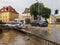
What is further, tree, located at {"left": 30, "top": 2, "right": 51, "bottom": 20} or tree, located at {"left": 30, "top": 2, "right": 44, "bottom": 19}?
tree, located at {"left": 30, "top": 2, "right": 44, "bottom": 19}

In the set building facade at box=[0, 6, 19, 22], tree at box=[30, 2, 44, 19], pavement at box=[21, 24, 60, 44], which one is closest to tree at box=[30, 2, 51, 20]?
tree at box=[30, 2, 44, 19]

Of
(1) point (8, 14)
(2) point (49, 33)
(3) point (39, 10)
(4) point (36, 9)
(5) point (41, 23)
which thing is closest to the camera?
(2) point (49, 33)

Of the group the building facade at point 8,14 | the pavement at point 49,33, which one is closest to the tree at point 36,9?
the building facade at point 8,14

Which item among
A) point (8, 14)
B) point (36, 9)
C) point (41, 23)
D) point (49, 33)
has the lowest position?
point (49, 33)

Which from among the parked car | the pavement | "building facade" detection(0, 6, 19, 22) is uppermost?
"building facade" detection(0, 6, 19, 22)

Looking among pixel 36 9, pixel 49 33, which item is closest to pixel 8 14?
pixel 36 9

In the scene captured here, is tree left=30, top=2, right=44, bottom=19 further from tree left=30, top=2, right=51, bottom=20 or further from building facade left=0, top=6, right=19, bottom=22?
building facade left=0, top=6, right=19, bottom=22

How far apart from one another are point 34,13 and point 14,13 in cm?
2457

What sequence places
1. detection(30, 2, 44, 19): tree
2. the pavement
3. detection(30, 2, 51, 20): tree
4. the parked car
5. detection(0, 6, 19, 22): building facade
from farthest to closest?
detection(0, 6, 19, 22): building facade
detection(30, 2, 44, 19): tree
detection(30, 2, 51, 20): tree
the parked car
the pavement

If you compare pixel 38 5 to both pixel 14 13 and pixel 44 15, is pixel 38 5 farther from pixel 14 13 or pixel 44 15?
pixel 14 13

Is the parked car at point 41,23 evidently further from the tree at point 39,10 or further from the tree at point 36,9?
the tree at point 36,9

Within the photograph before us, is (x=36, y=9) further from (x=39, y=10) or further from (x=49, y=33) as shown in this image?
(x=49, y=33)

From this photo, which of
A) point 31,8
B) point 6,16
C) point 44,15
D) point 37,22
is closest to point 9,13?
point 6,16

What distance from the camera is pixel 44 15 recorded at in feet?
212
